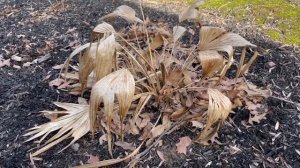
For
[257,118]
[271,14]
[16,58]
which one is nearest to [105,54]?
[257,118]

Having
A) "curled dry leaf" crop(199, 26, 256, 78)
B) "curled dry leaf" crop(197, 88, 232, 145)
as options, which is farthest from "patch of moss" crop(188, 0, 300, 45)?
"curled dry leaf" crop(197, 88, 232, 145)

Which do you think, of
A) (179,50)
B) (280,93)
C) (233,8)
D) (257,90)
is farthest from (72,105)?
(233,8)

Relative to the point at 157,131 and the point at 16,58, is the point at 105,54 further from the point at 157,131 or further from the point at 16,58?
the point at 16,58

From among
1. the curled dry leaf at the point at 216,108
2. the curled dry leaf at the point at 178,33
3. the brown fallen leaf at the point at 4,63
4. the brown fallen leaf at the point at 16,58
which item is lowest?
the brown fallen leaf at the point at 4,63

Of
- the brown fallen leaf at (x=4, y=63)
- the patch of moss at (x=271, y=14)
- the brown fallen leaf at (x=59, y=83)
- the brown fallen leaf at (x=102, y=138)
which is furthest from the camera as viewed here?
the patch of moss at (x=271, y=14)

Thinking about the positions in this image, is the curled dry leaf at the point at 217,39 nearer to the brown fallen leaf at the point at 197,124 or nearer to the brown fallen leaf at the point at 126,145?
the brown fallen leaf at the point at 197,124


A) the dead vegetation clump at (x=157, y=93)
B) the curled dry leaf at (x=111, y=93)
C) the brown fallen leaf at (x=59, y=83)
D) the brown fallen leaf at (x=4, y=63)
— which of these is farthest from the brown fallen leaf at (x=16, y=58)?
the curled dry leaf at (x=111, y=93)

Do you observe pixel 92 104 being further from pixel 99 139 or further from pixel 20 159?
pixel 20 159
